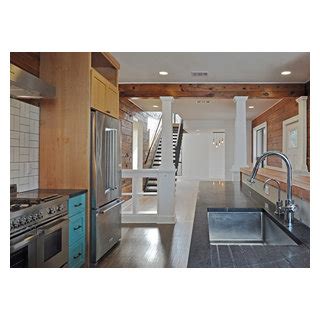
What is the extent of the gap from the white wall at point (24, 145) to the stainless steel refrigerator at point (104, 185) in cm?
58

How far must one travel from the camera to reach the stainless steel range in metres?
2.18

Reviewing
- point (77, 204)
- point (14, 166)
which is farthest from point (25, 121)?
point (77, 204)

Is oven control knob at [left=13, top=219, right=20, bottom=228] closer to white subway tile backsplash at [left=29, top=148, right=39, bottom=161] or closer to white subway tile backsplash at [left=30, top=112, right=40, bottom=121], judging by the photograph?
white subway tile backsplash at [left=29, top=148, right=39, bottom=161]

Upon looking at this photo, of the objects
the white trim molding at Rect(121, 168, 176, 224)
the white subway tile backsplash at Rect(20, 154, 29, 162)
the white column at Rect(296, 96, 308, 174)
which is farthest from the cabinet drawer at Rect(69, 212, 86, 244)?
the white column at Rect(296, 96, 308, 174)

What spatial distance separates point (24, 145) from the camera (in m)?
3.26

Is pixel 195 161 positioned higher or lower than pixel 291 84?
lower

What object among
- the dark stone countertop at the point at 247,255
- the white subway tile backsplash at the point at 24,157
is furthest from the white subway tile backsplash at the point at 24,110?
the dark stone countertop at the point at 247,255

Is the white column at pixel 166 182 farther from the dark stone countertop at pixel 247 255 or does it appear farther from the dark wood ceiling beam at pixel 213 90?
the dark stone countertop at pixel 247 255
